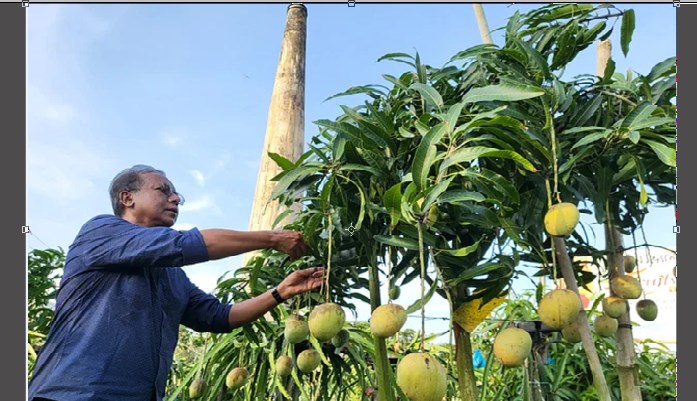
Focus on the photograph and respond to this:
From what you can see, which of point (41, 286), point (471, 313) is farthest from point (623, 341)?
point (41, 286)

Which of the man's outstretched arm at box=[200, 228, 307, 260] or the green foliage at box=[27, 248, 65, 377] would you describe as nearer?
the man's outstretched arm at box=[200, 228, 307, 260]

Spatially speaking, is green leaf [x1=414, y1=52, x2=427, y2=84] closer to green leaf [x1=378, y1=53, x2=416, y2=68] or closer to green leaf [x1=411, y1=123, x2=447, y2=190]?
green leaf [x1=378, y1=53, x2=416, y2=68]

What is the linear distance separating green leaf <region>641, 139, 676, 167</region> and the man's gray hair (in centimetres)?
97

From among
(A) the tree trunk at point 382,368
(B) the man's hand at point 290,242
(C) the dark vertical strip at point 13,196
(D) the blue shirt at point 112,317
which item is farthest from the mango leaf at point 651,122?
(C) the dark vertical strip at point 13,196

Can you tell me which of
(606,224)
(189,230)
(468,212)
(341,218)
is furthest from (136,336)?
(606,224)

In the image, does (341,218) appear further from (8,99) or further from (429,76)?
(8,99)

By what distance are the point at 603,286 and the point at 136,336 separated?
3.07ft

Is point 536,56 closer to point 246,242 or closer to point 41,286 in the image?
point 246,242

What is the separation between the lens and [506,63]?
2.92 feet

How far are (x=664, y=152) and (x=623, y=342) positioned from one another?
35 centimetres

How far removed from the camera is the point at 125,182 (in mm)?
1206

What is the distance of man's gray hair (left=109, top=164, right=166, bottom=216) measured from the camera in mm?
1198
